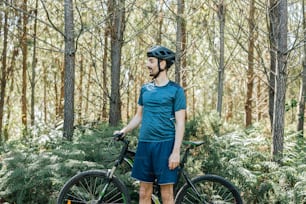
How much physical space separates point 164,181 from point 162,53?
45.2 inches

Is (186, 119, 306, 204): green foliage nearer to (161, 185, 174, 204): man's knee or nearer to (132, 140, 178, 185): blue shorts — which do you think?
(161, 185, 174, 204): man's knee

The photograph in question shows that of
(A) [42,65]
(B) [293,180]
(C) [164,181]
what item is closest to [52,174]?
(C) [164,181]

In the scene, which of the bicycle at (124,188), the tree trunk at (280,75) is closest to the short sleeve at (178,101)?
the bicycle at (124,188)

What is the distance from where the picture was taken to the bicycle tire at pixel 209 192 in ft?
12.6

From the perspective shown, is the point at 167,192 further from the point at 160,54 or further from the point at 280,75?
the point at 280,75

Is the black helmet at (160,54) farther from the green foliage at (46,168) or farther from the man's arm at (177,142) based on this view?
the green foliage at (46,168)

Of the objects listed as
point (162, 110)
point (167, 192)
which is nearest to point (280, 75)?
point (162, 110)

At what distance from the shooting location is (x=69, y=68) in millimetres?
6059

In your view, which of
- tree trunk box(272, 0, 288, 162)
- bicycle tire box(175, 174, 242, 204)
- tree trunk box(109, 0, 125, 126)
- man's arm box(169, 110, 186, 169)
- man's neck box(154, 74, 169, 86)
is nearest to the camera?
man's arm box(169, 110, 186, 169)

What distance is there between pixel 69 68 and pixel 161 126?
3116 millimetres

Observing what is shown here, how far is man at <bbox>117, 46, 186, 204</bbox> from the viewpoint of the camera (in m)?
3.38

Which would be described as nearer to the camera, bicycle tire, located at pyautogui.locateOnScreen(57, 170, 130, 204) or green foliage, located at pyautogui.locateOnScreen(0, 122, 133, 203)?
bicycle tire, located at pyautogui.locateOnScreen(57, 170, 130, 204)

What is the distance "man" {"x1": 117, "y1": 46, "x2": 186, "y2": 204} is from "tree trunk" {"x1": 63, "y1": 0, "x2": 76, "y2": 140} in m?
2.88

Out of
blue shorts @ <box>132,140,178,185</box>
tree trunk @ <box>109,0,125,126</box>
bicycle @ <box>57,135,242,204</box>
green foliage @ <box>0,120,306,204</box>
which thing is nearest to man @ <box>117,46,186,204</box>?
blue shorts @ <box>132,140,178,185</box>
